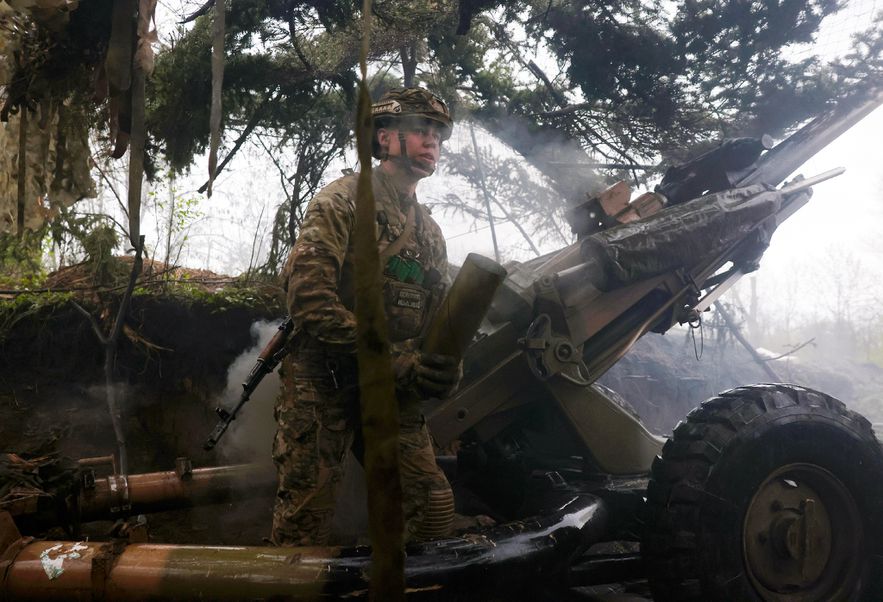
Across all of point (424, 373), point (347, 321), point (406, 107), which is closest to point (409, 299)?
point (347, 321)

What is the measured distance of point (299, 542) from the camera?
261cm

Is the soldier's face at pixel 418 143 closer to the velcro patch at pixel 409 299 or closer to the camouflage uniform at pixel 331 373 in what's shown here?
the camouflage uniform at pixel 331 373

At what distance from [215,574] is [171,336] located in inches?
150

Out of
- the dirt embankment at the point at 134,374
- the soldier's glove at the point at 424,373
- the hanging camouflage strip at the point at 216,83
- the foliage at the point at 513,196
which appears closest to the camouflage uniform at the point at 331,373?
the soldier's glove at the point at 424,373

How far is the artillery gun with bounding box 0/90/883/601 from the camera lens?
6.79ft

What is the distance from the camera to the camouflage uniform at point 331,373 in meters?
2.51

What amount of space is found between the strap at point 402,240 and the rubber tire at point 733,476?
1504 mm

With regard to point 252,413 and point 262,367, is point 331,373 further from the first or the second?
point 252,413

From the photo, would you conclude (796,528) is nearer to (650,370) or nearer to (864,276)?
(650,370)

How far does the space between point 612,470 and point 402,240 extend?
181cm

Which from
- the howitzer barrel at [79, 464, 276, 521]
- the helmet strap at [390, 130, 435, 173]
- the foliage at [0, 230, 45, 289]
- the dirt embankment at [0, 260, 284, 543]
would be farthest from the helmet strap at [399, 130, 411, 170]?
the foliage at [0, 230, 45, 289]

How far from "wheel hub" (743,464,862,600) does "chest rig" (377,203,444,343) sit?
5.53ft

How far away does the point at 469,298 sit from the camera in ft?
5.22

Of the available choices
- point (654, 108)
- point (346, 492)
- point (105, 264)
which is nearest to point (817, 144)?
point (654, 108)
